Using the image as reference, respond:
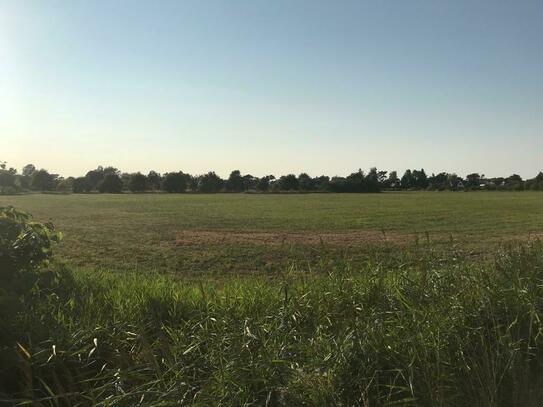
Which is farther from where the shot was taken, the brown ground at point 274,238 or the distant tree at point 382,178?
the distant tree at point 382,178

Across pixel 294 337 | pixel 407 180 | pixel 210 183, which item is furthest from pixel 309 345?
pixel 407 180

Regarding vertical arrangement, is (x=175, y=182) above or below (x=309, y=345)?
above

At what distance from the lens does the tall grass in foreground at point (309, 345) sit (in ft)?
9.75

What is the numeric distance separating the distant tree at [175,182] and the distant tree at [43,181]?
109 feet

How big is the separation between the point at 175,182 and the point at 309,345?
148 meters

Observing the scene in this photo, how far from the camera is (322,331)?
3957mm

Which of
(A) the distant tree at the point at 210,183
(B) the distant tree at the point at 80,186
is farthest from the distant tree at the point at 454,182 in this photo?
(B) the distant tree at the point at 80,186

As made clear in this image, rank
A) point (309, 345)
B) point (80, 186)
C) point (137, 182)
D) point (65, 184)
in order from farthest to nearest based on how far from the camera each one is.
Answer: point (137, 182) → point (65, 184) → point (80, 186) → point (309, 345)

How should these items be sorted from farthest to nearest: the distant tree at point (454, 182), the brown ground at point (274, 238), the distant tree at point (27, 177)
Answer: the distant tree at point (454, 182) → the distant tree at point (27, 177) → the brown ground at point (274, 238)

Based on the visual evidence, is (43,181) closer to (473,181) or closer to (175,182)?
(175,182)

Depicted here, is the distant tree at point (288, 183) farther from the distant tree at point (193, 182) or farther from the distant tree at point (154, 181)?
the distant tree at point (154, 181)

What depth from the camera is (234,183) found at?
494ft

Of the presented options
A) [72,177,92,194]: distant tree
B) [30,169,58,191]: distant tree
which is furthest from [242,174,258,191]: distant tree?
[30,169,58,191]: distant tree

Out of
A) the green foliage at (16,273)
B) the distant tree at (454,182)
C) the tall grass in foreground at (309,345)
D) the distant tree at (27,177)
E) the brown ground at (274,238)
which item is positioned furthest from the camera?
the distant tree at (454,182)
